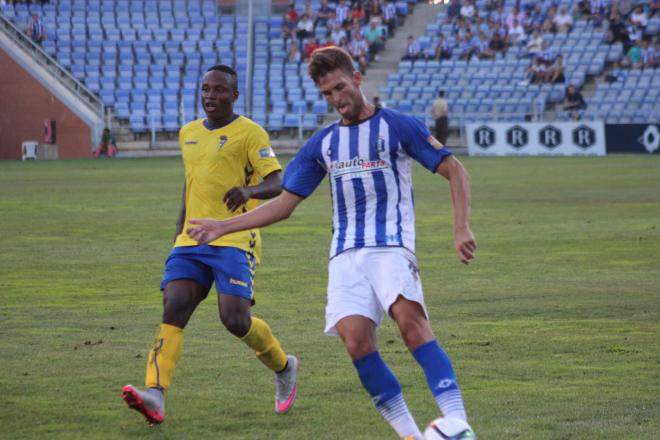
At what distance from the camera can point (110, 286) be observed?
1288cm

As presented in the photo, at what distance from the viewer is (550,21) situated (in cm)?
4903

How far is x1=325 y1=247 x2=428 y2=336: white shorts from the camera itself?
19.2 ft

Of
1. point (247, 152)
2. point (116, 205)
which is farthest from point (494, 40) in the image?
point (247, 152)

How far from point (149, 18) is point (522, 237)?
37221 mm

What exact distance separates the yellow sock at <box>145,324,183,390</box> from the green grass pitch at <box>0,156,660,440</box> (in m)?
0.22

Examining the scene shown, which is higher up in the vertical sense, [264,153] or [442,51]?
[442,51]

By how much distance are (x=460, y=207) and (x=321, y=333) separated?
4161 mm

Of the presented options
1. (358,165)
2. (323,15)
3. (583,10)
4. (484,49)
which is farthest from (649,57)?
(358,165)

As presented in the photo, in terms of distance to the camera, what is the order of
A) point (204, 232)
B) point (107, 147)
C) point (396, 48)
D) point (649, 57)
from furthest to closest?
point (396, 48)
point (649, 57)
point (107, 147)
point (204, 232)

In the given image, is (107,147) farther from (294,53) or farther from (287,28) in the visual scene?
(287,28)

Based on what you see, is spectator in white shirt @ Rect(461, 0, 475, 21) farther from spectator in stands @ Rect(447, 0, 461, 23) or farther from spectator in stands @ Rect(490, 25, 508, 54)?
spectator in stands @ Rect(490, 25, 508, 54)

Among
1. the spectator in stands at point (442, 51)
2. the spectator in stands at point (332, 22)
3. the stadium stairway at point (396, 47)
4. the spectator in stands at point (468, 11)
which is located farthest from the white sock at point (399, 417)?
the spectator in stands at point (468, 11)

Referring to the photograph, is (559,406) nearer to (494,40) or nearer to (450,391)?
(450,391)

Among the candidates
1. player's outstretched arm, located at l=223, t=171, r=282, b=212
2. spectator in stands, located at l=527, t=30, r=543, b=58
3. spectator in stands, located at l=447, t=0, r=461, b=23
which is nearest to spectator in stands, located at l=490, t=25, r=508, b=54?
spectator in stands, located at l=527, t=30, r=543, b=58
